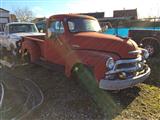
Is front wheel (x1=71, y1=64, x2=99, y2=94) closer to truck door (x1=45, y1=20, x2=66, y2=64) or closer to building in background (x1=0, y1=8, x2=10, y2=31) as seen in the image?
truck door (x1=45, y1=20, x2=66, y2=64)

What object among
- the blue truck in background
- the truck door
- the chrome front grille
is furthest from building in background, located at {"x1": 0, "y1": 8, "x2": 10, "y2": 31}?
the chrome front grille

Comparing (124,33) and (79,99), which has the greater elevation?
(124,33)

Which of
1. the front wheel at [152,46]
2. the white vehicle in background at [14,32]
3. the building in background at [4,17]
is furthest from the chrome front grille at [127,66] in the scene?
the building in background at [4,17]

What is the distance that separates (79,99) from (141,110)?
154 centimetres

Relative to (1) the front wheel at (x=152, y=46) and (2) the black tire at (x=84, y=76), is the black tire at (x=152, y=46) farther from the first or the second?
(2) the black tire at (x=84, y=76)

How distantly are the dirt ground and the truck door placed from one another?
675 millimetres

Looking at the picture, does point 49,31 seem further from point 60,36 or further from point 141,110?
point 141,110

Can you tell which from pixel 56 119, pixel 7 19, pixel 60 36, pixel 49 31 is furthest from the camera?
pixel 7 19

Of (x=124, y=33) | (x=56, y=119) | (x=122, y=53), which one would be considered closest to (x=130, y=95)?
(x=122, y=53)

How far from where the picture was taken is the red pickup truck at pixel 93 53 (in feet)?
19.6

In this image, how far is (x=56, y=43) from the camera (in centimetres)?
783

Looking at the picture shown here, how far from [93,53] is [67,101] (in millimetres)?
1348

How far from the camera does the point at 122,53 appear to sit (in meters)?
6.37

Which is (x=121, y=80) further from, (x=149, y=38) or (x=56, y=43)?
(x=149, y=38)
